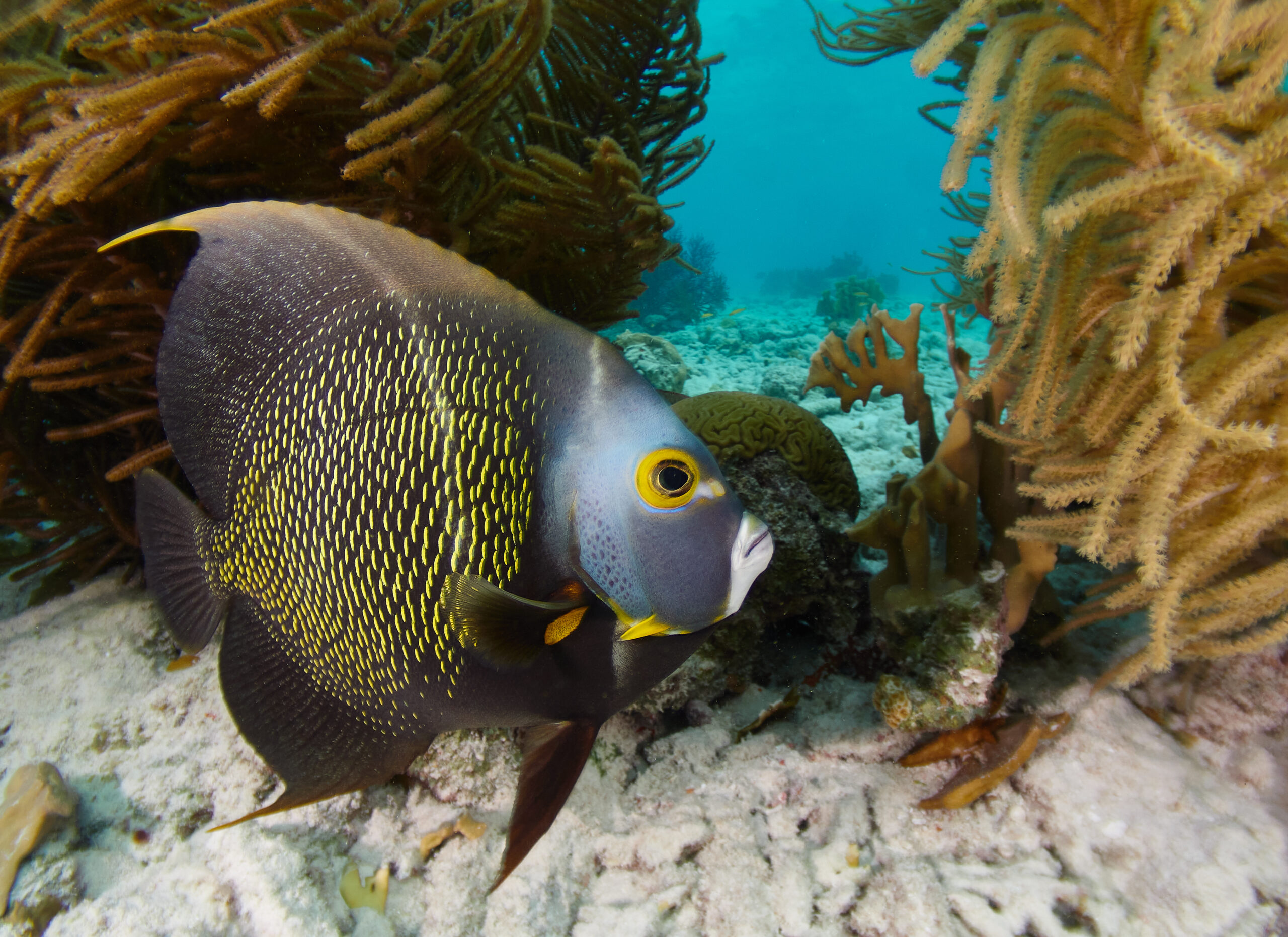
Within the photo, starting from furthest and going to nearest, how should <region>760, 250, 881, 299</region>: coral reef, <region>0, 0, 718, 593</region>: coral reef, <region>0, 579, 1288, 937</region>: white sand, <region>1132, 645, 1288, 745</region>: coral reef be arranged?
<region>760, 250, 881, 299</region>: coral reef → <region>1132, 645, 1288, 745</region>: coral reef → <region>0, 0, 718, 593</region>: coral reef → <region>0, 579, 1288, 937</region>: white sand

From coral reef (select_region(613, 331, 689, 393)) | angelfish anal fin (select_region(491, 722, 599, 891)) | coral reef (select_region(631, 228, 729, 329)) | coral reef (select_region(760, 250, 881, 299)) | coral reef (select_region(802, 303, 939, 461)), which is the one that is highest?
coral reef (select_region(760, 250, 881, 299))

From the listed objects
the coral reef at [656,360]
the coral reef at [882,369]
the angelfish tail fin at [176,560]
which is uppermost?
the coral reef at [656,360]

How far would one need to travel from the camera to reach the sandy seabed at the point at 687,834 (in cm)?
156

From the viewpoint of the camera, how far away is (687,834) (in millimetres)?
1924

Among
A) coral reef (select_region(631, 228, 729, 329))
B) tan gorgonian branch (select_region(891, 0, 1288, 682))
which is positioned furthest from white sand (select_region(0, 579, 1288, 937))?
coral reef (select_region(631, 228, 729, 329))

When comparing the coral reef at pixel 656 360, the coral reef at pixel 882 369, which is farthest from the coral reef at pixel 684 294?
the coral reef at pixel 882 369

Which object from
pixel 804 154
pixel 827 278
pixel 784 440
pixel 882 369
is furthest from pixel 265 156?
pixel 804 154

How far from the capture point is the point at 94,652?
2.55 m

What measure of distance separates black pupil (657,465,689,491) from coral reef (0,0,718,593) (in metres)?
1.34

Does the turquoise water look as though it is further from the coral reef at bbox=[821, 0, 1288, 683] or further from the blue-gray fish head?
the blue-gray fish head

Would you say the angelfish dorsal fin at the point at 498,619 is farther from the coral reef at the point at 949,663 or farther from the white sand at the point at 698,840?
the coral reef at the point at 949,663

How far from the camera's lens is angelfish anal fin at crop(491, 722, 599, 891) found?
1.19 metres

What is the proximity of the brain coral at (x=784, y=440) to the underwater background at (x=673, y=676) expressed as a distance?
1.07ft

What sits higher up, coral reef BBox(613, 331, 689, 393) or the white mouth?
coral reef BBox(613, 331, 689, 393)
